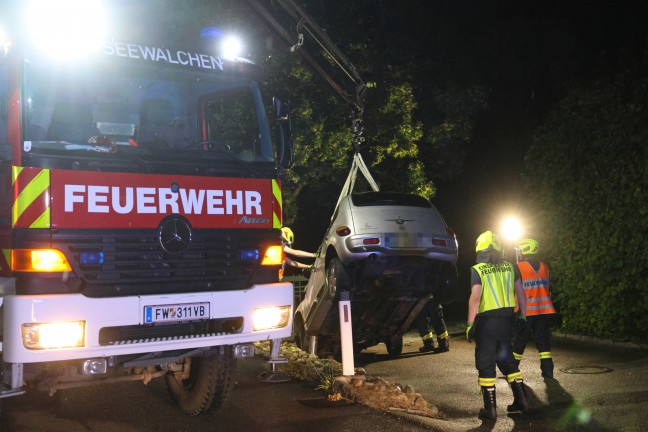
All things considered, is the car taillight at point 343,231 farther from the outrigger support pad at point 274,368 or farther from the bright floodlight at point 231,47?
the bright floodlight at point 231,47

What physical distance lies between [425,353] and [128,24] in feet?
22.5

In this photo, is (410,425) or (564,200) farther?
(564,200)

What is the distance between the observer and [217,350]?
6.79m

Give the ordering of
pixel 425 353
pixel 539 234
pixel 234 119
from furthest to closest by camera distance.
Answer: pixel 539 234
pixel 425 353
pixel 234 119

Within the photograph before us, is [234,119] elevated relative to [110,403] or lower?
elevated

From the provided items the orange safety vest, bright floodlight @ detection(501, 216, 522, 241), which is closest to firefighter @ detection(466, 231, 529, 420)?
the orange safety vest

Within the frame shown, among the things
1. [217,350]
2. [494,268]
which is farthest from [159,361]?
[494,268]

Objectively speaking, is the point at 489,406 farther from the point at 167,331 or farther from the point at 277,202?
the point at 167,331

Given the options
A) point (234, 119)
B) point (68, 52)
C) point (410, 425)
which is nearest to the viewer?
point (68, 52)

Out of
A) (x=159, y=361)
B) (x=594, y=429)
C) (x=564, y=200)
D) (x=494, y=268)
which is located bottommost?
(x=594, y=429)

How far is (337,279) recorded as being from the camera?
9.86 meters

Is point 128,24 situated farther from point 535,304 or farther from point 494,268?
point 535,304

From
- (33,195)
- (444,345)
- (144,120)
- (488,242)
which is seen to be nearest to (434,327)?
(444,345)

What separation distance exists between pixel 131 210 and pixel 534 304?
18.0ft
